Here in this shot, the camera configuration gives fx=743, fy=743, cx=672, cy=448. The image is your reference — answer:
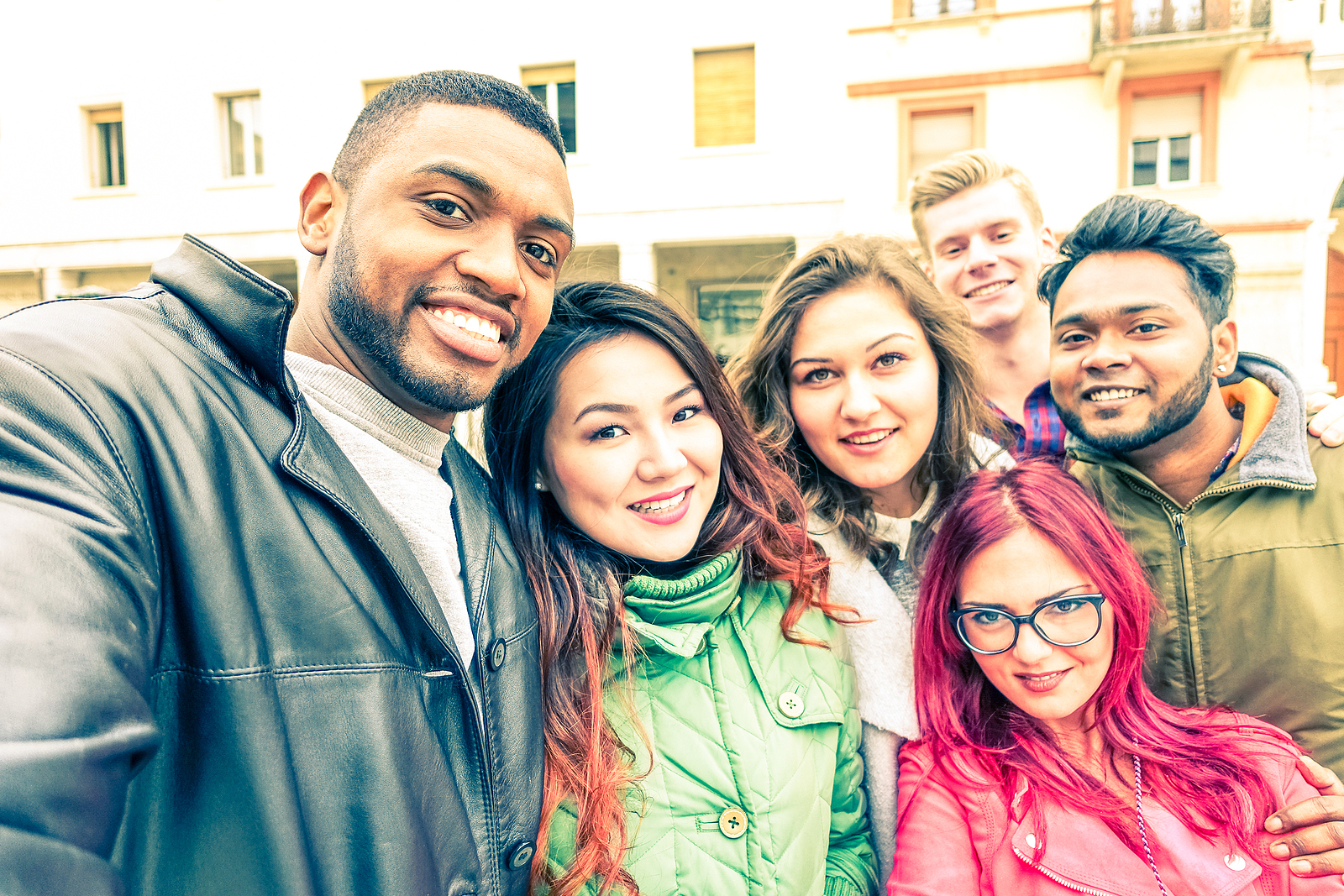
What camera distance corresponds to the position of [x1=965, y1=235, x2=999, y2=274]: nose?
13.0ft

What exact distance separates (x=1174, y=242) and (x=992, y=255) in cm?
193

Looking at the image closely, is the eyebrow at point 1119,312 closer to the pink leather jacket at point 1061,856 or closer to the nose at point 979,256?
the pink leather jacket at point 1061,856

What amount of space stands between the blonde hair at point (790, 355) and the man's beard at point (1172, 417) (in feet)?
1.53

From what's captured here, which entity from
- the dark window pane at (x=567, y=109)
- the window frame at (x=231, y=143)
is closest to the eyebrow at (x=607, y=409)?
the dark window pane at (x=567, y=109)

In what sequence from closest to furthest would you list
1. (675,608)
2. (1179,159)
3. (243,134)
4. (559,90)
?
(675,608) → (1179,159) → (559,90) → (243,134)

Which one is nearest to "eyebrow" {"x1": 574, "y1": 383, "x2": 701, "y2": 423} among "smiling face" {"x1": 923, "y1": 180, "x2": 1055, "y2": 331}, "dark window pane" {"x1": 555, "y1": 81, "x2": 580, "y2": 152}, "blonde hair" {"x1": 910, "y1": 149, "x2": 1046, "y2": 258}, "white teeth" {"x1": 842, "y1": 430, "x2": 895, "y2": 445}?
"white teeth" {"x1": 842, "y1": 430, "x2": 895, "y2": 445}

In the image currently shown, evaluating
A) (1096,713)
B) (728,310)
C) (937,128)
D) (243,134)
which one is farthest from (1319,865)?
(243,134)

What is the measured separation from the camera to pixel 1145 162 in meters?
11.6

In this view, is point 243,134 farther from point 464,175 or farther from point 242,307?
point 242,307

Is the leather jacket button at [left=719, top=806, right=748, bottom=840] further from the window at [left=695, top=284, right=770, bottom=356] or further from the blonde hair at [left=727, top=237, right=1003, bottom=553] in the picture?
the window at [left=695, top=284, right=770, bottom=356]

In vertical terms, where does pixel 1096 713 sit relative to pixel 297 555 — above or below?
below

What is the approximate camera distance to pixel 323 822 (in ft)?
3.59

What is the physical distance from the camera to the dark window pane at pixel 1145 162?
37.8ft

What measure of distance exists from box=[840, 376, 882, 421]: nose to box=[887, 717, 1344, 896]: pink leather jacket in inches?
37.9
